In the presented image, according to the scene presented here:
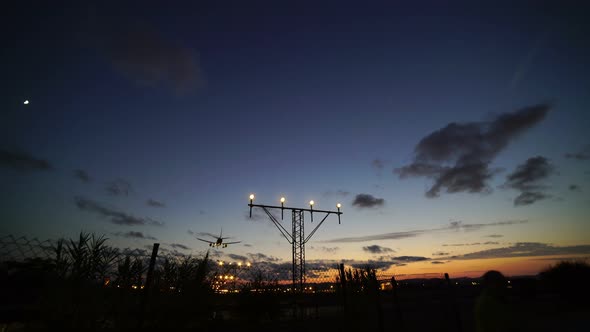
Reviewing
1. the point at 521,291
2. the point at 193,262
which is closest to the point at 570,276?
the point at 521,291

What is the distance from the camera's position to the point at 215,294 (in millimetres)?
10703

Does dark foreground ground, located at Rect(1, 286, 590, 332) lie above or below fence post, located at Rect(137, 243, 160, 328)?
below

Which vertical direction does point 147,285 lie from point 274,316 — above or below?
above

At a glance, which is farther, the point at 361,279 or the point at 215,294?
the point at 361,279

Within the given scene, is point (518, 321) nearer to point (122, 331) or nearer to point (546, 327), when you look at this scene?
point (122, 331)

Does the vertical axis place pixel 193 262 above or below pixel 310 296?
above

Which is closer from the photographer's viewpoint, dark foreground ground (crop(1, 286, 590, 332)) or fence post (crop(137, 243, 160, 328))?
dark foreground ground (crop(1, 286, 590, 332))

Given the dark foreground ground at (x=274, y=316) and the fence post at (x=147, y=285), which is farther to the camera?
the fence post at (x=147, y=285)

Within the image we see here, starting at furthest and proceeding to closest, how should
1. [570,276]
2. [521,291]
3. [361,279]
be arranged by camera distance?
1. [521,291]
2. [570,276]
3. [361,279]

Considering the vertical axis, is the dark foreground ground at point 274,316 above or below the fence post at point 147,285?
below

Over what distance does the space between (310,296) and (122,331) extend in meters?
8.94

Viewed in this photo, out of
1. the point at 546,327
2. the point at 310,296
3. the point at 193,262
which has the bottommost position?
the point at 546,327

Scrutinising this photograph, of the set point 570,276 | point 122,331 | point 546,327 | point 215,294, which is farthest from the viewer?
point 570,276

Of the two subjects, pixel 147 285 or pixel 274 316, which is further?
pixel 274 316
